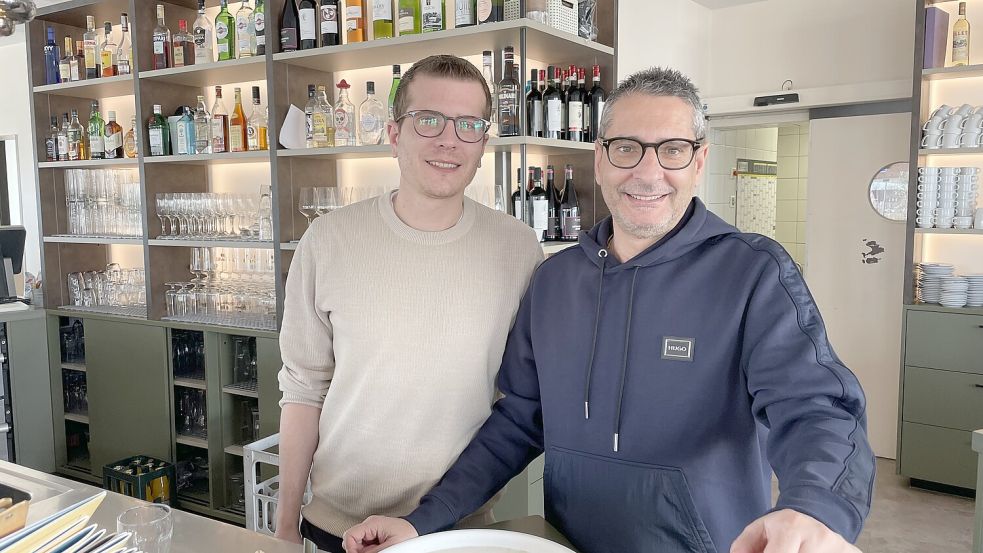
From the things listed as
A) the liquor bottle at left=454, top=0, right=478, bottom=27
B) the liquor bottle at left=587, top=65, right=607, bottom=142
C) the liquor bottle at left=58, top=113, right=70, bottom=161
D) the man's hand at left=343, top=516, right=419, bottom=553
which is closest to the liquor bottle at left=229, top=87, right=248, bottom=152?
the liquor bottle at left=58, top=113, right=70, bottom=161

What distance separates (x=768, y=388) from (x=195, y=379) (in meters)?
3.46

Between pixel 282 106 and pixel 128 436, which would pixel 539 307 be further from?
pixel 128 436

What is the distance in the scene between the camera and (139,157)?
Result: 394 cm

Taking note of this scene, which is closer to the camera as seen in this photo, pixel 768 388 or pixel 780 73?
pixel 768 388

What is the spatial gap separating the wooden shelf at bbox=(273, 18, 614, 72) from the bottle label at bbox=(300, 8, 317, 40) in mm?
82

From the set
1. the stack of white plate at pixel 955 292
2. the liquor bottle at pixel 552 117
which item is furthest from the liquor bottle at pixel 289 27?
the stack of white plate at pixel 955 292

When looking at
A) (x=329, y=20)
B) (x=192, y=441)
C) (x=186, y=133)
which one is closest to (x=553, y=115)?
(x=329, y=20)

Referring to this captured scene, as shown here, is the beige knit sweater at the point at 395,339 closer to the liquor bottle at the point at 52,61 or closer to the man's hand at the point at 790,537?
the man's hand at the point at 790,537

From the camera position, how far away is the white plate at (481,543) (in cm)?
107

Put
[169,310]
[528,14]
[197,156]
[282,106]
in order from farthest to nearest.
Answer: [169,310]
[197,156]
[282,106]
[528,14]

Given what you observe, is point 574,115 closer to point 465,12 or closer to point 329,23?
point 465,12

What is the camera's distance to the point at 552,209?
316 centimetres

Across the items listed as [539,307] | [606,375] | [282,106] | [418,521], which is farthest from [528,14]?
[418,521]

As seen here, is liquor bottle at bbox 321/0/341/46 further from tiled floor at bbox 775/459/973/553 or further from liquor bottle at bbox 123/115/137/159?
tiled floor at bbox 775/459/973/553
